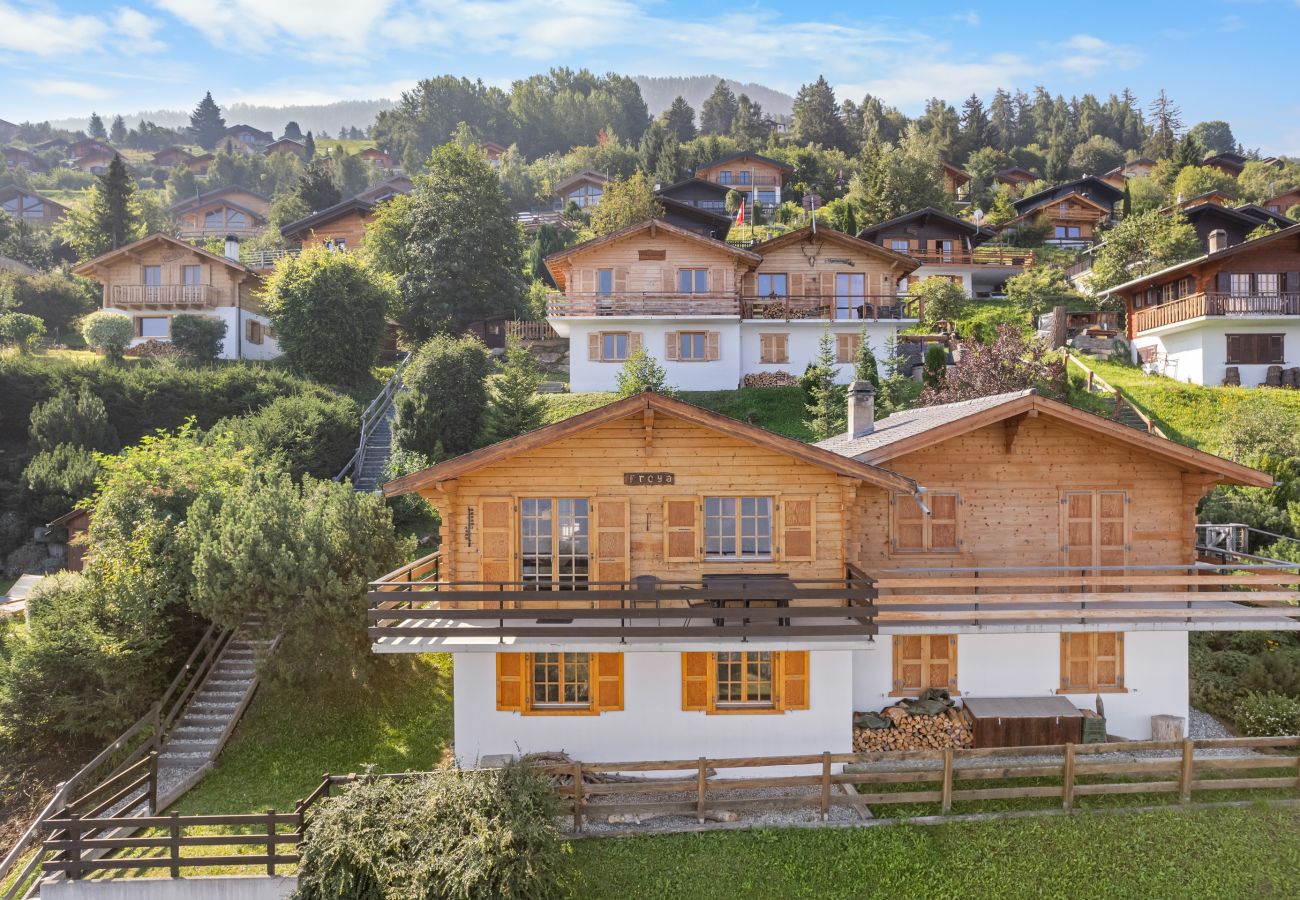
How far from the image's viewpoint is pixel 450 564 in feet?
48.6

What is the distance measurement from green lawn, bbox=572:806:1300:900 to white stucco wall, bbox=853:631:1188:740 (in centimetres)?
265

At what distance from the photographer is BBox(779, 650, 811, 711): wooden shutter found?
14.5m

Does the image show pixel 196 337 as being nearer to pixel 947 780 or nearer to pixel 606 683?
pixel 606 683

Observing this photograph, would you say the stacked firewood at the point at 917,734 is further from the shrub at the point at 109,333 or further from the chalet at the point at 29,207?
the chalet at the point at 29,207

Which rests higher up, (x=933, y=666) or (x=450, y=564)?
(x=450, y=564)

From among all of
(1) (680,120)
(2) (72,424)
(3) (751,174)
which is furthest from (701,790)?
(1) (680,120)

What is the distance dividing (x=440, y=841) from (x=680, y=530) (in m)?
6.62

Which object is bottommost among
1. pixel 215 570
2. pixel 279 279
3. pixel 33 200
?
pixel 215 570

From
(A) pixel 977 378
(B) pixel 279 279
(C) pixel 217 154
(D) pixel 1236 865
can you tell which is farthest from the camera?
(C) pixel 217 154

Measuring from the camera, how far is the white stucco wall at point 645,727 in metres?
14.4

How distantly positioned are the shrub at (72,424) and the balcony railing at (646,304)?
63.5 ft

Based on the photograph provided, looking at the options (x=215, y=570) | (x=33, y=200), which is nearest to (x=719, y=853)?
(x=215, y=570)

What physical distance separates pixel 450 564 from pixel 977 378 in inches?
922

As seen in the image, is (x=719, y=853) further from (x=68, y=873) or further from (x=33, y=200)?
(x=33, y=200)
